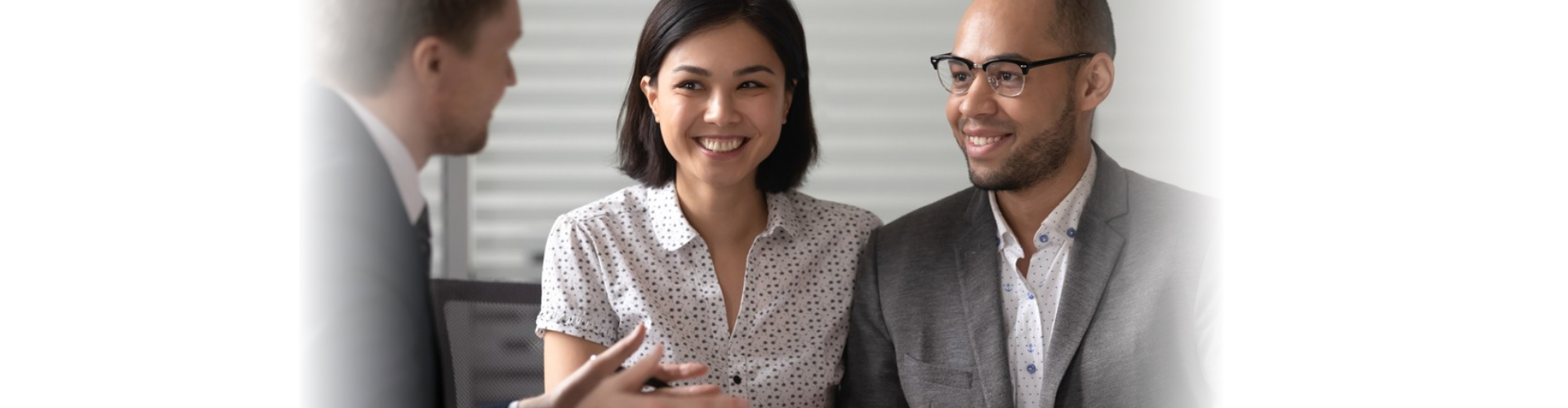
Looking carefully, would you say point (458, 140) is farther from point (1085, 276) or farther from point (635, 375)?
point (1085, 276)

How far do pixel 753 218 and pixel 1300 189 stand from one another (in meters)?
0.48

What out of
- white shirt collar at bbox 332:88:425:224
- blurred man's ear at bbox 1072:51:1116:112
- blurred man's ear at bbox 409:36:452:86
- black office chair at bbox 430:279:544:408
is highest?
blurred man's ear at bbox 1072:51:1116:112

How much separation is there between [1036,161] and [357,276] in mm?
537

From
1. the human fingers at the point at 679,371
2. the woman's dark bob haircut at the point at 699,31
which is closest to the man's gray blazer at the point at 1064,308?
the woman's dark bob haircut at the point at 699,31

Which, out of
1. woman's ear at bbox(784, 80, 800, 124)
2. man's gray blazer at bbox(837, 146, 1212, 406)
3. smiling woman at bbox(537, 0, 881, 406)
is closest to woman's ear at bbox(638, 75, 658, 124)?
smiling woman at bbox(537, 0, 881, 406)

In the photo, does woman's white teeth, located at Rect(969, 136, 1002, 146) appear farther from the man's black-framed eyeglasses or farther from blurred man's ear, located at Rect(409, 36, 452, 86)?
blurred man's ear, located at Rect(409, 36, 452, 86)

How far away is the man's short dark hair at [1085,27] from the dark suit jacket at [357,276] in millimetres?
524

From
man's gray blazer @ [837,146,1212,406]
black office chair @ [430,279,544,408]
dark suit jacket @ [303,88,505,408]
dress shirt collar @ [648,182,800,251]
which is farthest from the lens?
black office chair @ [430,279,544,408]

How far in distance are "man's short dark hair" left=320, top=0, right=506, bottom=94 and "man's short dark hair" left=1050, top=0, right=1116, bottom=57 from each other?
498mm

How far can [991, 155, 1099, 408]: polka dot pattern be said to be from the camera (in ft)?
2.93

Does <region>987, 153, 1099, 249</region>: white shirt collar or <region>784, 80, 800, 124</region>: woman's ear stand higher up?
<region>784, 80, 800, 124</region>: woman's ear

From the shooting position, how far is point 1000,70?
88 cm

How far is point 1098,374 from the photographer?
33.5 inches

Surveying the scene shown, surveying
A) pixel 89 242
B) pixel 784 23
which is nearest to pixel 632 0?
pixel 784 23
